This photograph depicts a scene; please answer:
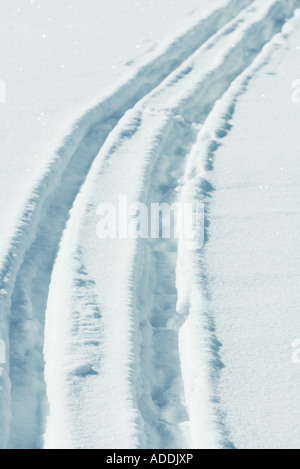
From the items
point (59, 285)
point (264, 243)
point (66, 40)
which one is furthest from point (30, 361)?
point (66, 40)

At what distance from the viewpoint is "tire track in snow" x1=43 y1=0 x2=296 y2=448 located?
2.73 m

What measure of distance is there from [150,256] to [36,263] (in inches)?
25.6

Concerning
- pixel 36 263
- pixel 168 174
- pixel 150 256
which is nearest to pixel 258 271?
pixel 150 256

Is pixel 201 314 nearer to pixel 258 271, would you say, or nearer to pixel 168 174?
pixel 258 271

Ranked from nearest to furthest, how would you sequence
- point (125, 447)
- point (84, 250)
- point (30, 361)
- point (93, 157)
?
point (125, 447) → point (30, 361) → point (84, 250) → point (93, 157)

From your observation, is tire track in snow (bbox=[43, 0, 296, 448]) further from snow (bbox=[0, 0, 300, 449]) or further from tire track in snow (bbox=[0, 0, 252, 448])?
tire track in snow (bbox=[0, 0, 252, 448])

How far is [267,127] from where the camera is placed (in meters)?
5.26

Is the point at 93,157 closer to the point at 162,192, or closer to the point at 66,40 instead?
the point at 162,192

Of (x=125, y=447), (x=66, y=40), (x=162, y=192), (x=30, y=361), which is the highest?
(x=66, y=40)

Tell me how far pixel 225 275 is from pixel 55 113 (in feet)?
8.28

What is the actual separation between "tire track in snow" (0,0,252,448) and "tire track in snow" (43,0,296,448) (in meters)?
0.19

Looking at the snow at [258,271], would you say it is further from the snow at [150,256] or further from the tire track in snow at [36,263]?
the tire track in snow at [36,263]

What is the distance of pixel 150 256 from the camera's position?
371cm

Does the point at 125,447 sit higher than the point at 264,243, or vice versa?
the point at 264,243
